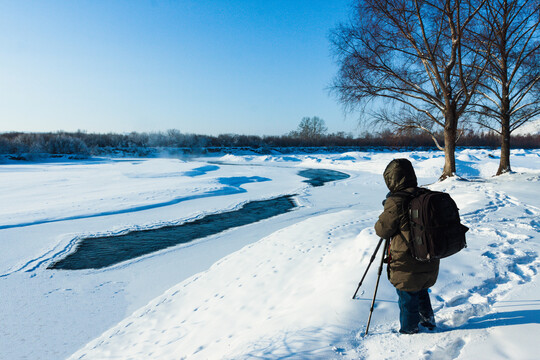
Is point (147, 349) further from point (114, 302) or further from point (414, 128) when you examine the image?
point (414, 128)

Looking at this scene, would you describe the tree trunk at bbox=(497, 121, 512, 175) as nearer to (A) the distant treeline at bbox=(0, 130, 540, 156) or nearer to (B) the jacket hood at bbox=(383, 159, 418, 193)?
(B) the jacket hood at bbox=(383, 159, 418, 193)

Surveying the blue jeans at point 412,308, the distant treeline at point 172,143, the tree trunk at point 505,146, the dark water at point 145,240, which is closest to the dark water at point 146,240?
the dark water at point 145,240

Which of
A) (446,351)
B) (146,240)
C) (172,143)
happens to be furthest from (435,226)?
(172,143)

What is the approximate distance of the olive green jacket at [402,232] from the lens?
251 cm

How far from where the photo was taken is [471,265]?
3.88 metres

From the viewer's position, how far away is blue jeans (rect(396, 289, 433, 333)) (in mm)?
2584

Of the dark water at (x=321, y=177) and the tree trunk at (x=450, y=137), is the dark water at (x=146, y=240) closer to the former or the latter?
the tree trunk at (x=450, y=137)

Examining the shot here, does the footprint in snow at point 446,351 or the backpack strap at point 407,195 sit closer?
the footprint in snow at point 446,351

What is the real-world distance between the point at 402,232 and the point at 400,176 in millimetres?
437

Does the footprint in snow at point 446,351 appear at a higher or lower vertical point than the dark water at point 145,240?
higher

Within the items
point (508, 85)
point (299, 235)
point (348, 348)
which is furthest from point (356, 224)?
point (508, 85)

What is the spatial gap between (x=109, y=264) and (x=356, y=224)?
17.3 ft

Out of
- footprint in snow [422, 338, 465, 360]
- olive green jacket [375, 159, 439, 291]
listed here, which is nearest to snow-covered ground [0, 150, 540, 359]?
footprint in snow [422, 338, 465, 360]

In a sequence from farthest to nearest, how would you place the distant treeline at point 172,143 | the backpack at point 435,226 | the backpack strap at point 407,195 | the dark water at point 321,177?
the distant treeline at point 172,143
the dark water at point 321,177
the backpack strap at point 407,195
the backpack at point 435,226
